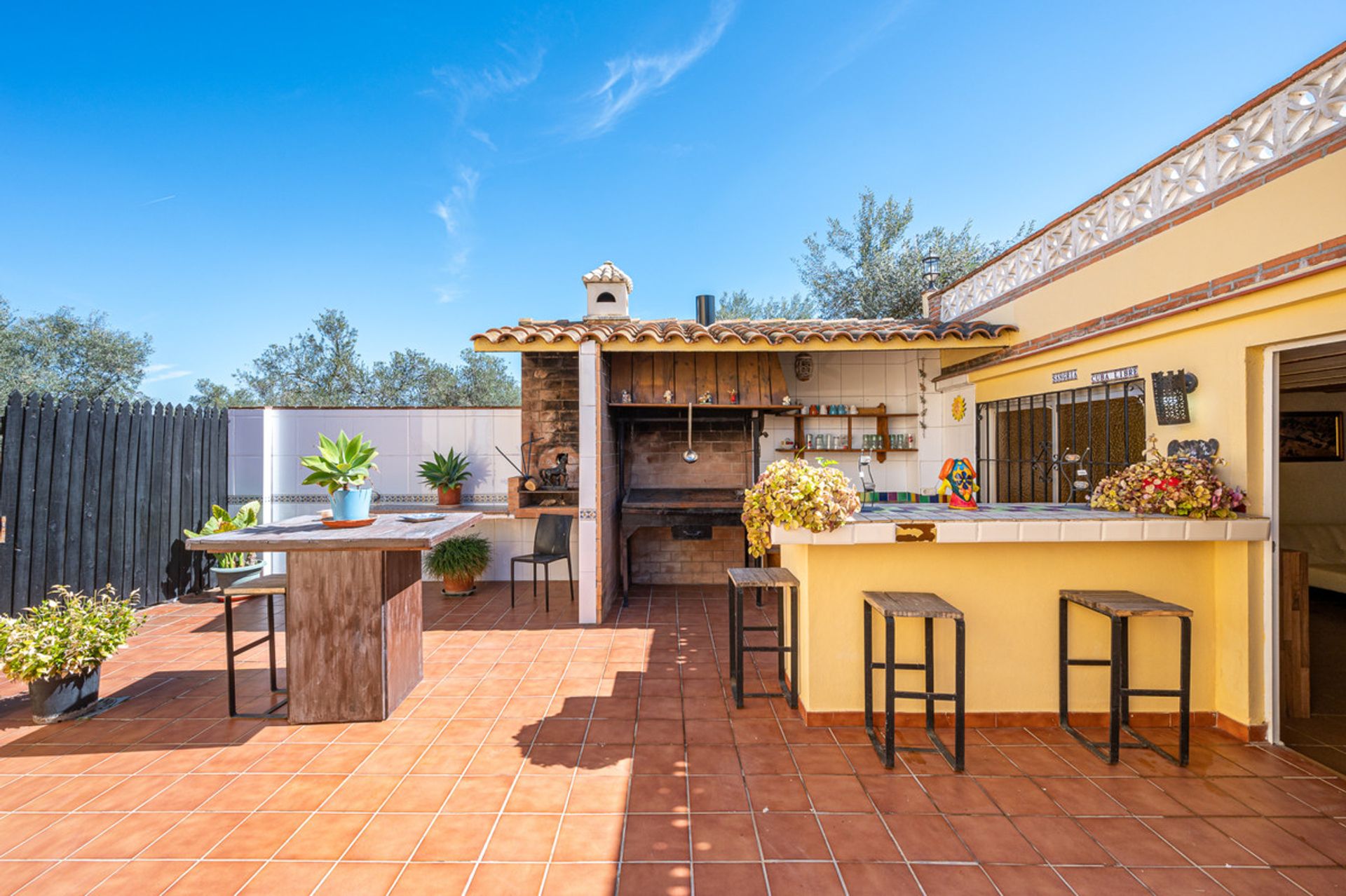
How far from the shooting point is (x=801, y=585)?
3.21 meters

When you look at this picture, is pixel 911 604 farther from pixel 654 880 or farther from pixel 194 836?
pixel 194 836

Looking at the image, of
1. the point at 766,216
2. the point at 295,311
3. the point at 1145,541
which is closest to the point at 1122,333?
the point at 1145,541

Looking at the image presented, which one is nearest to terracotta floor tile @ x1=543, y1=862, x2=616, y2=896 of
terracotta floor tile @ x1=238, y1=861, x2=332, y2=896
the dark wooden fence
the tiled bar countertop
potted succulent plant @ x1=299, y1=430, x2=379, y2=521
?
terracotta floor tile @ x1=238, y1=861, x2=332, y2=896

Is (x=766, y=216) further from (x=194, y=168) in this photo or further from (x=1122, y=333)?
(x=194, y=168)

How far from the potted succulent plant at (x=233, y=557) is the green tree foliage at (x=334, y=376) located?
1436 cm

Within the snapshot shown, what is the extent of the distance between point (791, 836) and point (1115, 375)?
12.1ft

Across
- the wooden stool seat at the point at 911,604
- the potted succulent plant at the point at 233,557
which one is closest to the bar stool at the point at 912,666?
the wooden stool seat at the point at 911,604

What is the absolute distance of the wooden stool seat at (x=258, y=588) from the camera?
321cm

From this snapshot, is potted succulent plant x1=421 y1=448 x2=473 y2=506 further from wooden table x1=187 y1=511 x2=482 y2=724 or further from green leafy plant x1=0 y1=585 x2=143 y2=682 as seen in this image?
wooden table x1=187 y1=511 x2=482 y2=724

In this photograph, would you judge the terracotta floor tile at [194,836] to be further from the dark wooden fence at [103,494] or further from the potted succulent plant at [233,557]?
the potted succulent plant at [233,557]

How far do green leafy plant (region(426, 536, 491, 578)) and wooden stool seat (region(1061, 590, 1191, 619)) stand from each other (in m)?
5.59

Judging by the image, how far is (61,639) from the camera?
3207 millimetres

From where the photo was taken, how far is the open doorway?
117 inches

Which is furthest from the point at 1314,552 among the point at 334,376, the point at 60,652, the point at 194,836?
the point at 334,376
